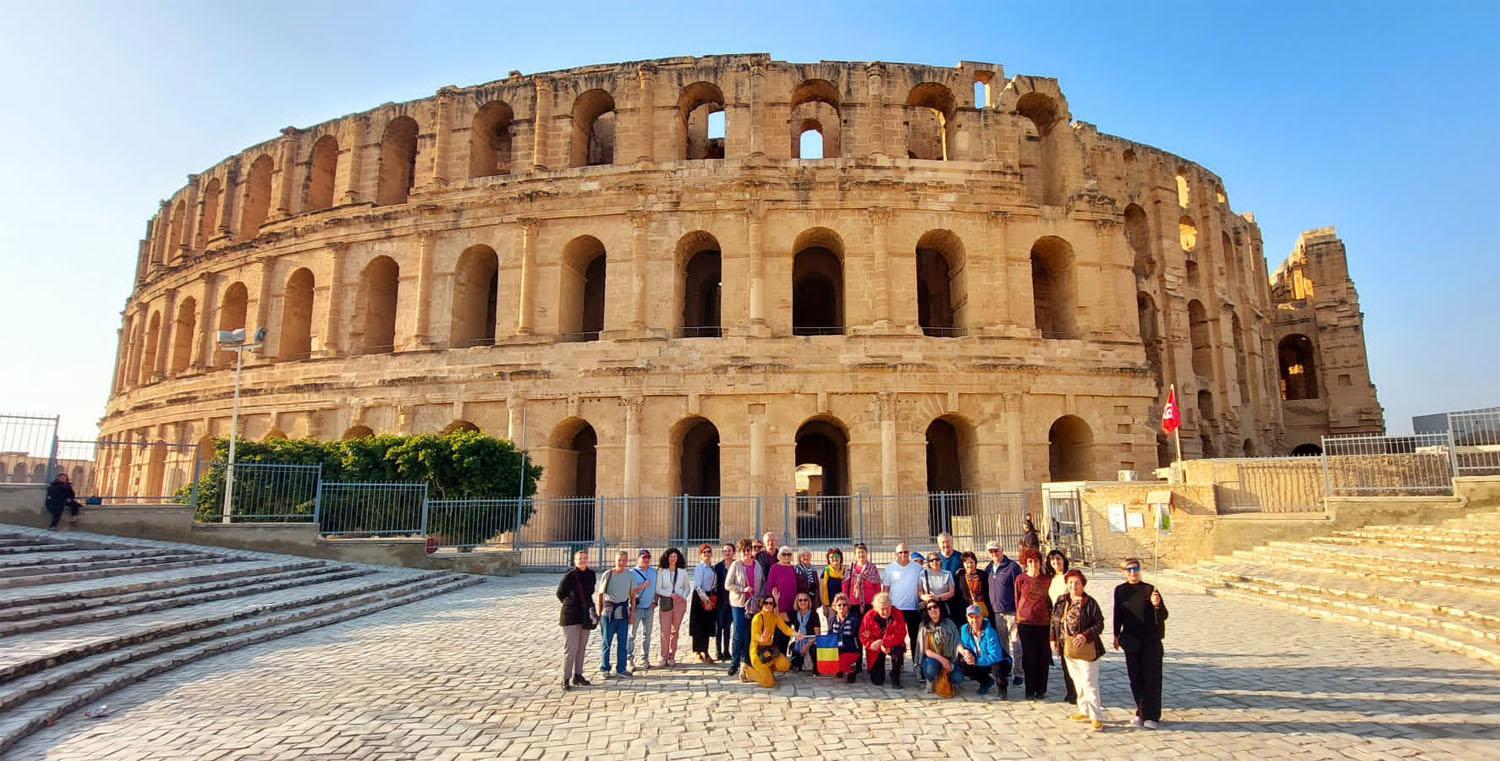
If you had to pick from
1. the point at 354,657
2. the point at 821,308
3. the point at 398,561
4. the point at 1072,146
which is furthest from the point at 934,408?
the point at 354,657

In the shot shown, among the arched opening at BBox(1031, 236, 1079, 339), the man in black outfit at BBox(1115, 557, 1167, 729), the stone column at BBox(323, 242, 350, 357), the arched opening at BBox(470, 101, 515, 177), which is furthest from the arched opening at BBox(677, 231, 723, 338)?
the man in black outfit at BBox(1115, 557, 1167, 729)

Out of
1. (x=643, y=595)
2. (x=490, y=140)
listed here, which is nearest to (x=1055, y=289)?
(x=490, y=140)

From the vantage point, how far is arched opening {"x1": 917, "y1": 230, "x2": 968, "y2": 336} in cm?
2292

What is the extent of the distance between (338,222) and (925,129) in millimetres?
20764

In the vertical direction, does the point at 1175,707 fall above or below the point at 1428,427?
below

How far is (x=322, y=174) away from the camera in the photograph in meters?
27.8

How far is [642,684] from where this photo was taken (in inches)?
288

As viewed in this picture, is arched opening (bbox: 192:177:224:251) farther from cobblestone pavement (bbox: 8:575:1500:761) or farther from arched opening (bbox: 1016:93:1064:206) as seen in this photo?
arched opening (bbox: 1016:93:1064:206)

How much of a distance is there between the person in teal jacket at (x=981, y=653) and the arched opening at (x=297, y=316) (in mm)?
25264

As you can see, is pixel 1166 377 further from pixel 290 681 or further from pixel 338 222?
pixel 338 222

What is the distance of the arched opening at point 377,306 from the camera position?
24706 mm

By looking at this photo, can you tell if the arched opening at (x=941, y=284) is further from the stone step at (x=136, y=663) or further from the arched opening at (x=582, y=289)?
the stone step at (x=136, y=663)

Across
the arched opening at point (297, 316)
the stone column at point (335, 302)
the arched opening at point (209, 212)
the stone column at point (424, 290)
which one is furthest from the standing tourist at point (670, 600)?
the arched opening at point (209, 212)

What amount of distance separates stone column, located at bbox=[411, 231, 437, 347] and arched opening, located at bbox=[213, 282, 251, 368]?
27.7ft
